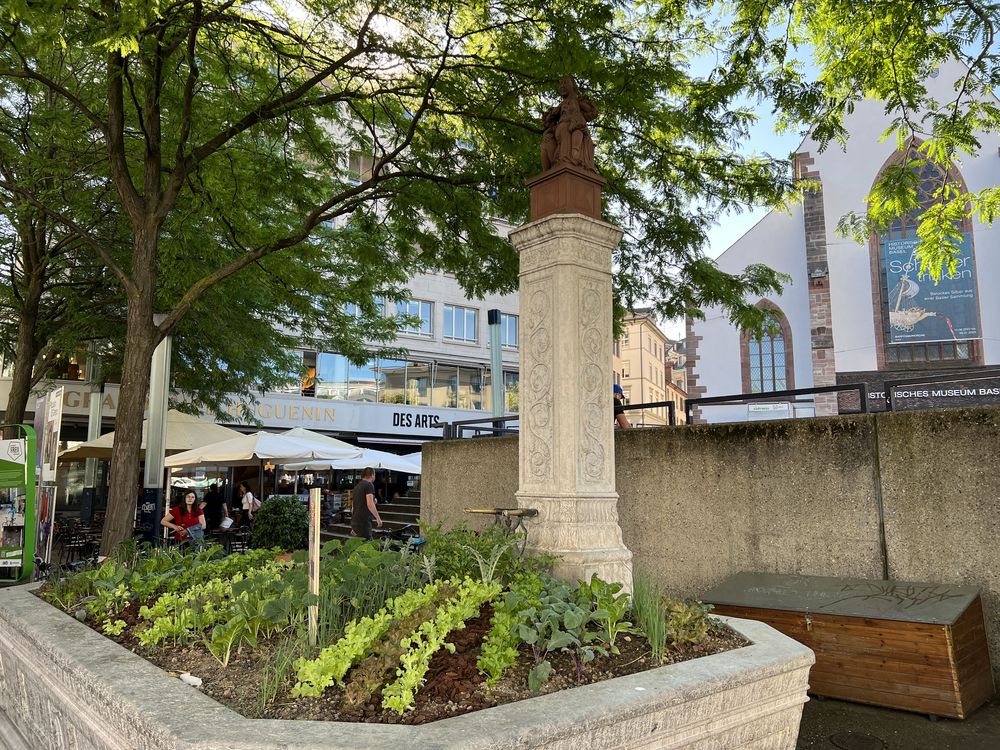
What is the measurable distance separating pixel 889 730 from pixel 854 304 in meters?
25.2

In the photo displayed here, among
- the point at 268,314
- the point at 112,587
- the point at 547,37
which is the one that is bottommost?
the point at 112,587

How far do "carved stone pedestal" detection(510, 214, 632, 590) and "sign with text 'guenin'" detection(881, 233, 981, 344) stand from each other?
24.4m

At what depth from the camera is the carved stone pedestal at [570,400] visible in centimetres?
521

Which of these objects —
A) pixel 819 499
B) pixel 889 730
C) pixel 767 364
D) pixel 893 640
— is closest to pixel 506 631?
pixel 889 730

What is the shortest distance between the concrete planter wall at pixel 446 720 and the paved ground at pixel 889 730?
2.97ft

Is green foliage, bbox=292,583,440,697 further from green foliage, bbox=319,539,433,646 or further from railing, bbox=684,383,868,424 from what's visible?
railing, bbox=684,383,868,424

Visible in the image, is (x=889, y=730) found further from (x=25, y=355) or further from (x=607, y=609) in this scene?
(x=25, y=355)

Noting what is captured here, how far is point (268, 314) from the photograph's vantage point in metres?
17.4

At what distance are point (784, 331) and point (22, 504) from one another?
26.1 meters

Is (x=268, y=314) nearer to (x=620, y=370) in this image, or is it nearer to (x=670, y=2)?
(x=670, y=2)

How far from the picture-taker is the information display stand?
7.33 meters

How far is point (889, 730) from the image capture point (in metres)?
4.68

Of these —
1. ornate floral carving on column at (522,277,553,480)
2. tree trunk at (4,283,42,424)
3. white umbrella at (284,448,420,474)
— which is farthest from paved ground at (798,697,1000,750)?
tree trunk at (4,283,42,424)

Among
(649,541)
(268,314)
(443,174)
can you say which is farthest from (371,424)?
(649,541)
